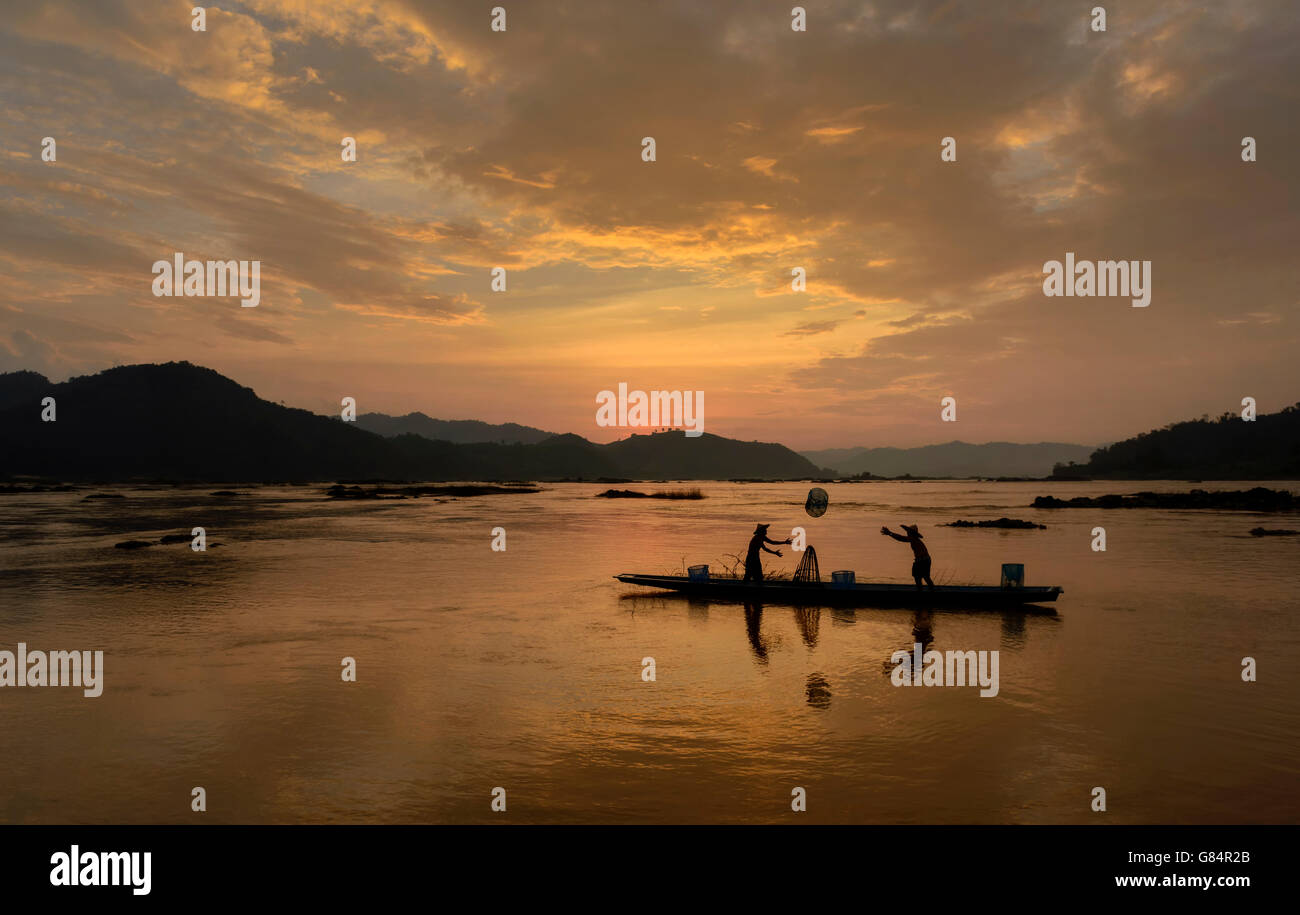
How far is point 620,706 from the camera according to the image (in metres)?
14.9

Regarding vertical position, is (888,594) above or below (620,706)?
above

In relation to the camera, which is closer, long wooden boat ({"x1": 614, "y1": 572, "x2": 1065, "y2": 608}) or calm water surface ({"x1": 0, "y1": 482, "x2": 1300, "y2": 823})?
calm water surface ({"x1": 0, "y1": 482, "x2": 1300, "y2": 823})

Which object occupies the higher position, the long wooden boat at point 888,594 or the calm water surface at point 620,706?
the long wooden boat at point 888,594

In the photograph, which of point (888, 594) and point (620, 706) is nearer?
point (620, 706)

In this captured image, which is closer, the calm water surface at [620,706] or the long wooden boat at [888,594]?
the calm water surface at [620,706]

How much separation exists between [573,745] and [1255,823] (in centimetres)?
988

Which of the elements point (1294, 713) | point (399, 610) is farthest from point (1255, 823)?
point (399, 610)

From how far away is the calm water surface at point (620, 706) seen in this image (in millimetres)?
10602

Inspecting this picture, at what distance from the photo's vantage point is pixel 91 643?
67.7 ft

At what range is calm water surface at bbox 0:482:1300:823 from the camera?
10.6 meters

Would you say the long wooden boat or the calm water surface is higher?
the long wooden boat
